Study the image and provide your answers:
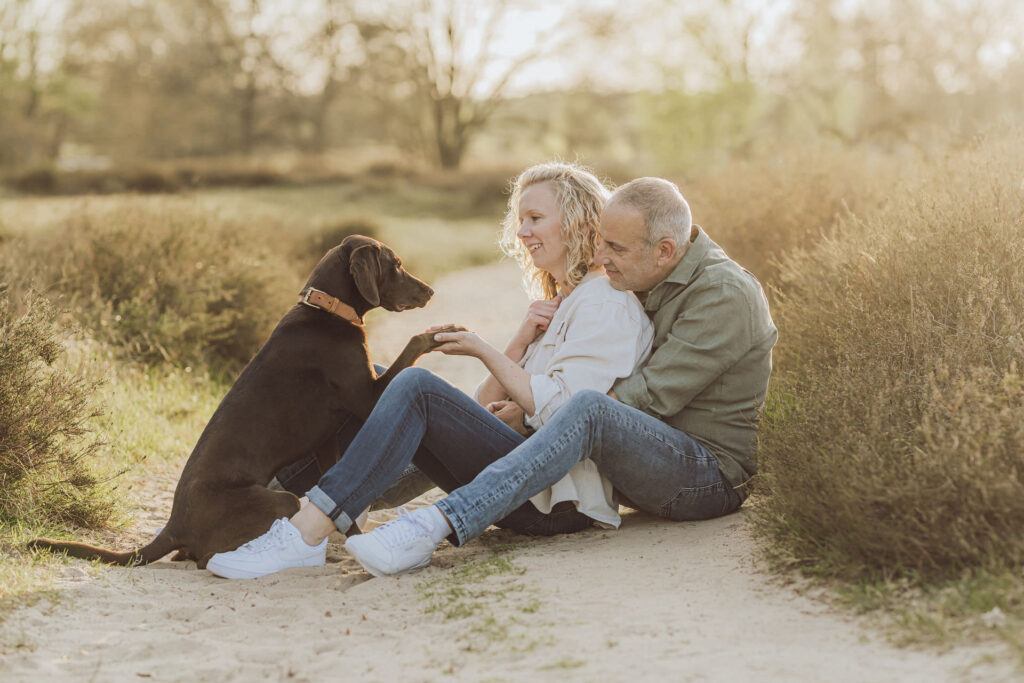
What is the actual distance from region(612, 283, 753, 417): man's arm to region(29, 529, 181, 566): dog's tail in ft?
6.52

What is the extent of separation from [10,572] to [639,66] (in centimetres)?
2994

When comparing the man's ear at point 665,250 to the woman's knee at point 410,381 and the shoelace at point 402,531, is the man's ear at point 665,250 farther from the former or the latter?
the shoelace at point 402,531

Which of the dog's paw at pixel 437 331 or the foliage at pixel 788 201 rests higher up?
the foliage at pixel 788 201

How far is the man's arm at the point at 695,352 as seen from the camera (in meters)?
3.67

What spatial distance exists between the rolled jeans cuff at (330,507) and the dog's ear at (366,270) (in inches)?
43.2

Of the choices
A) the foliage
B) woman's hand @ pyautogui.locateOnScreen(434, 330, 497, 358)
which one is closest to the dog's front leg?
woman's hand @ pyautogui.locateOnScreen(434, 330, 497, 358)

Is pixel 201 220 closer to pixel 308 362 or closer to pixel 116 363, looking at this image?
pixel 116 363

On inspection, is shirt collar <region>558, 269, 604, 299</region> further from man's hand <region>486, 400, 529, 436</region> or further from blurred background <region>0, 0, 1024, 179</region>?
blurred background <region>0, 0, 1024, 179</region>

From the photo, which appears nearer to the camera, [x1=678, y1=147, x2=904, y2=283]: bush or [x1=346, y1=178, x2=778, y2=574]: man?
[x1=346, y1=178, x2=778, y2=574]: man

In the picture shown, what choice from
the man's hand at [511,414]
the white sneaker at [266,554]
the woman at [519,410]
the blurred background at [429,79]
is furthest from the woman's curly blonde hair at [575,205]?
the blurred background at [429,79]

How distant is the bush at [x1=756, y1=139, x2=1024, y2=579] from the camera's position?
2906mm

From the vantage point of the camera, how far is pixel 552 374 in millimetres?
3826

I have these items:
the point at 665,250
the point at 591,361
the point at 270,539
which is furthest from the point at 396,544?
the point at 665,250

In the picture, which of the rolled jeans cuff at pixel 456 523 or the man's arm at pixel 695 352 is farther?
the man's arm at pixel 695 352
